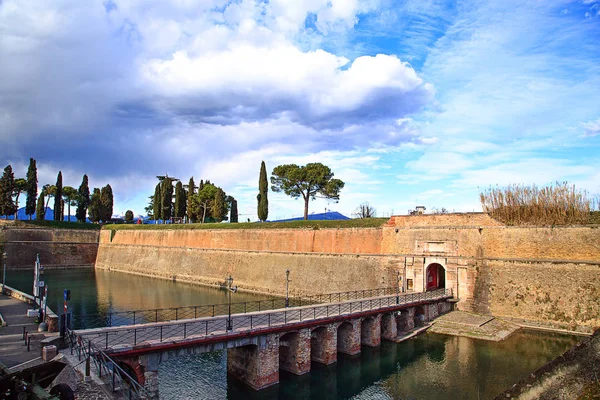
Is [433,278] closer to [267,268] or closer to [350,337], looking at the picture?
[350,337]

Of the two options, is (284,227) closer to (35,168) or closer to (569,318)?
(569,318)

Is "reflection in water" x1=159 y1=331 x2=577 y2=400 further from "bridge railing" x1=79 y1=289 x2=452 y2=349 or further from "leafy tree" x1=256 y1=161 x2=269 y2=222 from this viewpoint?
"leafy tree" x1=256 y1=161 x2=269 y2=222

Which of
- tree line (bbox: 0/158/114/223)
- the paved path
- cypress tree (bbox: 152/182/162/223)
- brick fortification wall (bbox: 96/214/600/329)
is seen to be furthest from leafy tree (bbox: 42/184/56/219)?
the paved path

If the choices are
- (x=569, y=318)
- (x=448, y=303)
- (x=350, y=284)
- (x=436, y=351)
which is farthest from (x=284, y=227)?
(x=569, y=318)

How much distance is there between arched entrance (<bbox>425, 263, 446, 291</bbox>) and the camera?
2926 centimetres

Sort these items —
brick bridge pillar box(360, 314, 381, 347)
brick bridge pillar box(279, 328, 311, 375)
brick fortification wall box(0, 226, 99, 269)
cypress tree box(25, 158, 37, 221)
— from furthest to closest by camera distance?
1. cypress tree box(25, 158, 37, 221)
2. brick fortification wall box(0, 226, 99, 269)
3. brick bridge pillar box(360, 314, 381, 347)
4. brick bridge pillar box(279, 328, 311, 375)

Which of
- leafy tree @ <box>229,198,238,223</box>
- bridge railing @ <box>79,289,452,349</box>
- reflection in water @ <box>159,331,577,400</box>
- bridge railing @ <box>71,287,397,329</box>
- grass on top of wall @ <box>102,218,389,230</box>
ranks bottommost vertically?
reflection in water @ <box>159,331,577,400</box>

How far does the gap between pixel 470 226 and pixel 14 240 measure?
55052mm

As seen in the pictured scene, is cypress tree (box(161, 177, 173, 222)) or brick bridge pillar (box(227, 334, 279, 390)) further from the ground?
cypress tree (box(161, 177, 173, 222))

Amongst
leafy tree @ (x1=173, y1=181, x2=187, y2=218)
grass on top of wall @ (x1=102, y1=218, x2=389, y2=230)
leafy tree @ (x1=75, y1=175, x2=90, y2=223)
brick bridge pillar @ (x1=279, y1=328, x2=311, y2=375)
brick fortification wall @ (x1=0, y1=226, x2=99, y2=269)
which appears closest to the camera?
brick bridge pillar @ (x1=279, y1=328, x2=311, y2=375)

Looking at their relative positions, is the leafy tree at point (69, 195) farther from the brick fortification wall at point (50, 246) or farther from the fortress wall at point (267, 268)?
the fortress wall at point (267, 268)

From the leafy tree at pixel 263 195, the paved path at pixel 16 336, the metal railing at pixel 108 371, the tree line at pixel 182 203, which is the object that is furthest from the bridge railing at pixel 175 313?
the tree line at pixel 182 203

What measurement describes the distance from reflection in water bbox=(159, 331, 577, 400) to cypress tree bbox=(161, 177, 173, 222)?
148 ft

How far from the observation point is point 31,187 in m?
57.1
